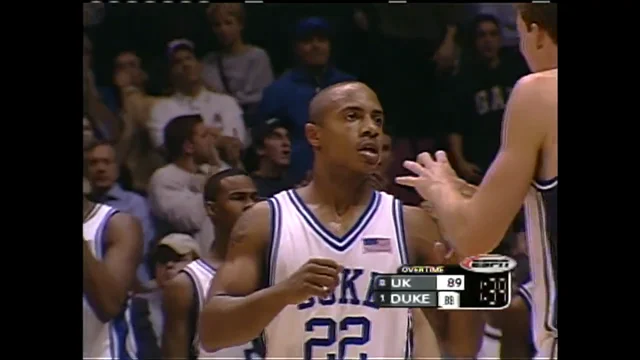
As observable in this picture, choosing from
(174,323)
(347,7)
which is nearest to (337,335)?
(174,323)

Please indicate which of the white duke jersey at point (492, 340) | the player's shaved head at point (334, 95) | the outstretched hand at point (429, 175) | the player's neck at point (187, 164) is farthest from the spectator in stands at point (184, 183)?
the white duke jersey at point (492, 340)

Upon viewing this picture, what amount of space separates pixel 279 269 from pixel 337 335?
0.85 feet

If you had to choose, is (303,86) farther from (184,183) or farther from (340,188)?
(184,183)

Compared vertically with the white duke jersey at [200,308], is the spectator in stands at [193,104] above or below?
above

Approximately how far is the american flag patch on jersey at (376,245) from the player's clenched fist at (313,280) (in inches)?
4.1

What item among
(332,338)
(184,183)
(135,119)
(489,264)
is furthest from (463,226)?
(135,119)

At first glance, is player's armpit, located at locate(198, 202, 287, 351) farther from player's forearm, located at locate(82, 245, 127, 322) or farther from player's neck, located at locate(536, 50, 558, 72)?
Answer: player's neck, located at locate(536, 50, 558, 72)

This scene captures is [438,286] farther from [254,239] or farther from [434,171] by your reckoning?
[254,239]

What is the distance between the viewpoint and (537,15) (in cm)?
319

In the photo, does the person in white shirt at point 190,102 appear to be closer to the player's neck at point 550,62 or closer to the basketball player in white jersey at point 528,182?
the basketball player in white jersey at point 528,182

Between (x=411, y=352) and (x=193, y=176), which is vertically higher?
(x=193, y=176)

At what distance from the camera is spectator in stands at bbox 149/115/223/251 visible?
126 inches

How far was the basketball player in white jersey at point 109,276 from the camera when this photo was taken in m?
3.21

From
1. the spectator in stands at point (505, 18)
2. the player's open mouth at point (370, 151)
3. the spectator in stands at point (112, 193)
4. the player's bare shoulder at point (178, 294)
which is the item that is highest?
the spectator in stands at point (505, 18)
